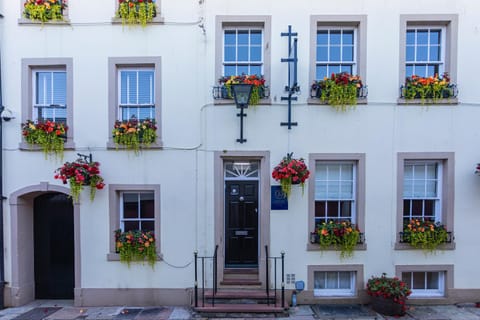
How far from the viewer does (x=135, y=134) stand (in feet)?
19.8

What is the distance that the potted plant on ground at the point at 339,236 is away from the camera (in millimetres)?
6023

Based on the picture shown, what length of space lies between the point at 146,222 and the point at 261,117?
3.58 m

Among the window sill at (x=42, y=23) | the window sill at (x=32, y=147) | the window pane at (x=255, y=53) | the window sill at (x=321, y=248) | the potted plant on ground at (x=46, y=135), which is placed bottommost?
the window sill at (x=321, y=248)

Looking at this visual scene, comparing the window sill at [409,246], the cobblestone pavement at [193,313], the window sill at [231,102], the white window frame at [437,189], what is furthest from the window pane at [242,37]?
the cobblestone pavement at [193,313]

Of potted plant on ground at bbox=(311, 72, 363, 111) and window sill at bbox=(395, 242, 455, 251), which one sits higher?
potted plant on ground at bbox=(311, 72, 363, 111)

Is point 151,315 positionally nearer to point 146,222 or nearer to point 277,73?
point 146,222

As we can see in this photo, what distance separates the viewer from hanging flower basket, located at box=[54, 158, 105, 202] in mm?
5711

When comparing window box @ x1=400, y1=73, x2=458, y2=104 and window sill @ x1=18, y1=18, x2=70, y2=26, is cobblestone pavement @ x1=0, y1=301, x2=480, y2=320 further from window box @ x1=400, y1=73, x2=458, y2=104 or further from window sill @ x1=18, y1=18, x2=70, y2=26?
window sill @ x1=18, y1=18, x2=70, y2=26

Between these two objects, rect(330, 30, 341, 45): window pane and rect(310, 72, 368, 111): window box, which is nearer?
rect(310, 72, 368, 111): window box

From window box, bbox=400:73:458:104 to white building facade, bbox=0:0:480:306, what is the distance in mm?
140

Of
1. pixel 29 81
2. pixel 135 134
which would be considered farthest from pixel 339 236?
pixel 29 81

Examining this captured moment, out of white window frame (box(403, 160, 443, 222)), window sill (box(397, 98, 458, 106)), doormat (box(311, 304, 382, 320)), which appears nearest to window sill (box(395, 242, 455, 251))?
white window frame (box(403, 160, 443, 222))

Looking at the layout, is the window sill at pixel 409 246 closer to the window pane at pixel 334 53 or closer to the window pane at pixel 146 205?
the window pane at pixel 334 53

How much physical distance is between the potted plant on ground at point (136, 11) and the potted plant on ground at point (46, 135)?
9.13 feet
